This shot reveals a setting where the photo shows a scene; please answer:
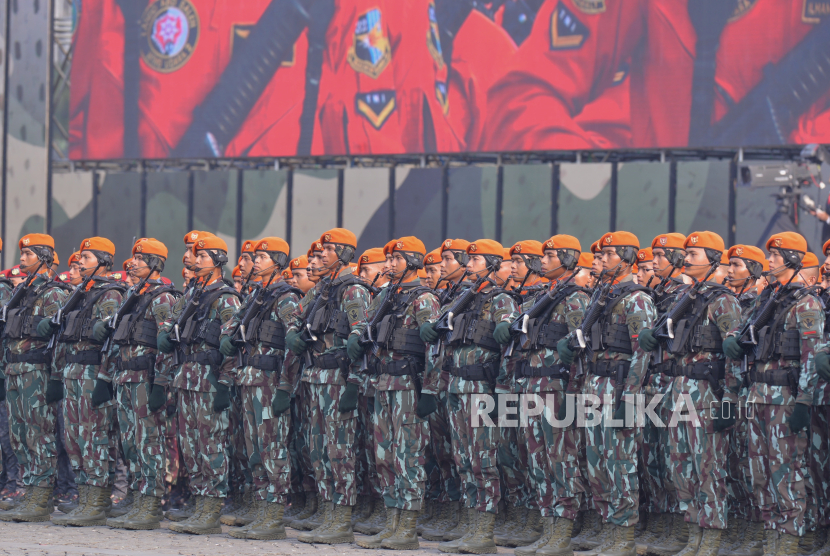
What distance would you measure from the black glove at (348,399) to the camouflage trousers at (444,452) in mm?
599

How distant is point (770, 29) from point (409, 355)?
10.2 m

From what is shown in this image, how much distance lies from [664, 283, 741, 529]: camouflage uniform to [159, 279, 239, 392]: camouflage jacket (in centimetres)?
317

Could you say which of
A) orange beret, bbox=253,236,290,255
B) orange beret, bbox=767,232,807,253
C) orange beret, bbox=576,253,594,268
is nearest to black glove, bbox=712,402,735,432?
orange beret, bbox=767,232,807,253

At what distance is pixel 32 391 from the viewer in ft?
26.9

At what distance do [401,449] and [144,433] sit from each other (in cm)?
202

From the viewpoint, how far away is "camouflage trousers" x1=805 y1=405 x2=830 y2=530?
6.20 metres

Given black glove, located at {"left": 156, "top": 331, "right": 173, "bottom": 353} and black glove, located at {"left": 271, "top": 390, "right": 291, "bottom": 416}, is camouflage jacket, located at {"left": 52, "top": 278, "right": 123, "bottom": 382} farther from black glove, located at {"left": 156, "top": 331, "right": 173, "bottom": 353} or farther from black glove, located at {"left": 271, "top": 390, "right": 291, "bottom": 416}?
black glove, located at {"left": 271, "top": 390, "right": 291, "bottom": 416}

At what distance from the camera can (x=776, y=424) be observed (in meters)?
6.15

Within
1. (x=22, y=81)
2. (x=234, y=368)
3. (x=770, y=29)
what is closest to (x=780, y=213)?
(x=770, y=29)

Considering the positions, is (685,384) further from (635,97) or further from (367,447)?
(635,97)

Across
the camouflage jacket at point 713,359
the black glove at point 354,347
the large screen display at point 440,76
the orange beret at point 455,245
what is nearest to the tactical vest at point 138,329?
the black glove at point 354,347

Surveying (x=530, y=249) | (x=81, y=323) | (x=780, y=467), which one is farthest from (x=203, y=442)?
(x=780, y=467)

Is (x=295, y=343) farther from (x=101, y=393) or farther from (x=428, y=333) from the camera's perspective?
(x=101, y=393)

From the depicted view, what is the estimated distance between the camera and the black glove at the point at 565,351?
21.9ft
